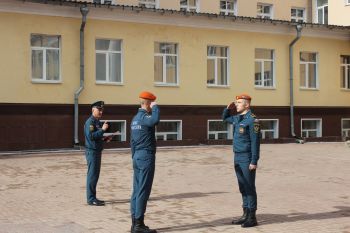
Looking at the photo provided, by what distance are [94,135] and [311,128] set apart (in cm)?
1869

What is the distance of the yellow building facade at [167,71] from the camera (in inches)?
792

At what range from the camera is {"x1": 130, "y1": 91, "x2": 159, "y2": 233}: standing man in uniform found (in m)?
7.58

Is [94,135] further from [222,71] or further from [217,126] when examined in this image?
[222,71]

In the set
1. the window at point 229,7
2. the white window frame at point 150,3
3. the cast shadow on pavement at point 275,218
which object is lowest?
the cast shadow on pavement at point 275,218

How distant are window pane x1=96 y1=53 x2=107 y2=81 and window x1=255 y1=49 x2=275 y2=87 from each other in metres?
7.33

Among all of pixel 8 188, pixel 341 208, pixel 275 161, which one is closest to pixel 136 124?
pixel 341 208

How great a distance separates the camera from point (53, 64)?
20.9 metres

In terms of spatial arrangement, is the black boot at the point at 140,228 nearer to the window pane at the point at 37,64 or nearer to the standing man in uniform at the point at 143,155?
the standing man in uniform at the point at 143,155

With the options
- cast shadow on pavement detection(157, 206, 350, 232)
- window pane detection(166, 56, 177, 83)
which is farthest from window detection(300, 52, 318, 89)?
cast shadow on pavement detection(157, 206, 350, 232)

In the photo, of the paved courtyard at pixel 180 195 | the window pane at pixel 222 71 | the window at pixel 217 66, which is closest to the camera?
the paved courtyard at pixel 180 195

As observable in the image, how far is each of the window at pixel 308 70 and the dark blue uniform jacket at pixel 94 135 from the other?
59.1ft

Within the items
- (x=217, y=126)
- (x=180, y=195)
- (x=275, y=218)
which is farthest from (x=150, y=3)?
(x=275, y=218)

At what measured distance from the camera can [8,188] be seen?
38.0ft

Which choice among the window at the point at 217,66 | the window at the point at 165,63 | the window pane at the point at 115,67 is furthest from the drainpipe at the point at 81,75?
the window at the point at 217,66
